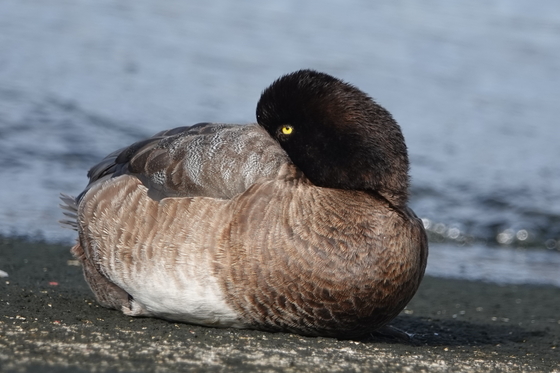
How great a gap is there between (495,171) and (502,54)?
6.93 meters

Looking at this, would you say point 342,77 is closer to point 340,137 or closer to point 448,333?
point 448,333

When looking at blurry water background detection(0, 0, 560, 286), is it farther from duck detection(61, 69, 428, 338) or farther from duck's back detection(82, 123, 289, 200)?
duck detection(61, 69, 428, 338)

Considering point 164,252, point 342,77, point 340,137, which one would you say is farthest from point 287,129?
point 342,77

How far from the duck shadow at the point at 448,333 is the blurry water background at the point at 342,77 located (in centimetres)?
193

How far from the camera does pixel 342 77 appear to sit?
1493 cm

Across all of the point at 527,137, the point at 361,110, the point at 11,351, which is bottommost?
the point at 11,351

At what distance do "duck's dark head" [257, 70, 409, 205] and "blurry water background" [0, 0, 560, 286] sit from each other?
365 cm

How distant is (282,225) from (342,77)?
10551mm

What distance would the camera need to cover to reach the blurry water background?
32.1 ft

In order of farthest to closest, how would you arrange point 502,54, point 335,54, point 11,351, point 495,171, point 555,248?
point 502,54
point 335,54
point 495,171
point 555,248
point 11,351

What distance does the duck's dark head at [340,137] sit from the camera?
4.85m

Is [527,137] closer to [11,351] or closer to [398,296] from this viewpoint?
[398,296]

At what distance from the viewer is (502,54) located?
18.0 metres

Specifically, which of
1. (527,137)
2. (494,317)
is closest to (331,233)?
(494,317)
